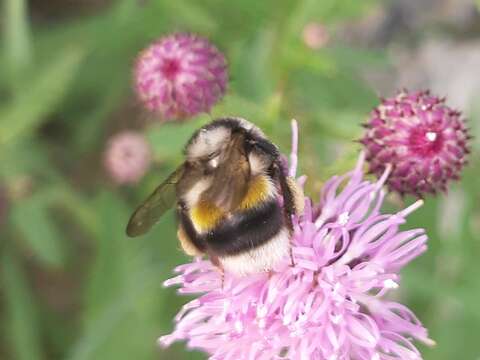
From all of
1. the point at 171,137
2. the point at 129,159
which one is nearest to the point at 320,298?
the point at 171,137

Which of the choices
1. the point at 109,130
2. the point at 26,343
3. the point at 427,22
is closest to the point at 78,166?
the point at 109,130

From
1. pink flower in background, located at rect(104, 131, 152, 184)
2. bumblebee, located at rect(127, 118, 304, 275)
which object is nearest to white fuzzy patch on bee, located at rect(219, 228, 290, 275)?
bumblebee, located at rect(127, 118, 304, 275)

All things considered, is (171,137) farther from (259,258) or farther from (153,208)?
(259,258)

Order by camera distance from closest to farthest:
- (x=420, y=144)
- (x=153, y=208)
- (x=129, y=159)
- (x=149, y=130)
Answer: (x=153, y=208)
(x=420, y=144)
(x=149, y=130)
(x=129, y=159)

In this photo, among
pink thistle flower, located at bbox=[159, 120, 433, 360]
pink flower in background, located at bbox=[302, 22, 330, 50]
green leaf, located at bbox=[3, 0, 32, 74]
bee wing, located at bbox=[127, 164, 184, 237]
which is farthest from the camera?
pink flower in background, located at bbox=[302, 22, 330, 50]

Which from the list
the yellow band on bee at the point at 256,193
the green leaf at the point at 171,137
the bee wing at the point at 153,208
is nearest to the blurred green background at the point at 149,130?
the green leaf at the point at 171,137

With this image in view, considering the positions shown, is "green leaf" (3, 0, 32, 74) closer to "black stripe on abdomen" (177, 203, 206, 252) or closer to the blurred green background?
the blurred green background
